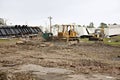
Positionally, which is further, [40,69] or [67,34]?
[67,34]

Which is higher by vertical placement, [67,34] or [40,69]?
[67,34]

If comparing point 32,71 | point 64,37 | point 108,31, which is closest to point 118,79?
point 32,71

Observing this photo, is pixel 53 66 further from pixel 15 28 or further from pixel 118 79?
pixel 15 28

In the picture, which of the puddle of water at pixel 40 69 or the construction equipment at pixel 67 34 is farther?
the construction equipment at pixel 67 34

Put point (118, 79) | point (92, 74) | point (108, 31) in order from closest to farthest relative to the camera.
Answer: point (118, 79) → point (92, 74) → point (108, 31)

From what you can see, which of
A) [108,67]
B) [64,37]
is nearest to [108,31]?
[64,37]

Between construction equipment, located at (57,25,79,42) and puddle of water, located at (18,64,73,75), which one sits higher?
construction equipment, located at (57,25,79,42)

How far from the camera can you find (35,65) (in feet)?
49.2

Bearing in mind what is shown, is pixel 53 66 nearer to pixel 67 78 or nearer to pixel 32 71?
pixel 32 71

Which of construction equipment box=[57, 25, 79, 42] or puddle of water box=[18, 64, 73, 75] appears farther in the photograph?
construction equipment box=[57, 25, 79, 42]

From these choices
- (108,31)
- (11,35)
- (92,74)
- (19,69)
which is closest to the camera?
(92,74)

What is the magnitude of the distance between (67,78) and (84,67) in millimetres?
2778

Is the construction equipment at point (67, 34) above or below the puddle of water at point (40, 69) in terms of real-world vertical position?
above

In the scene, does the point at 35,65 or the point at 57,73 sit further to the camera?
the point at 35,65
